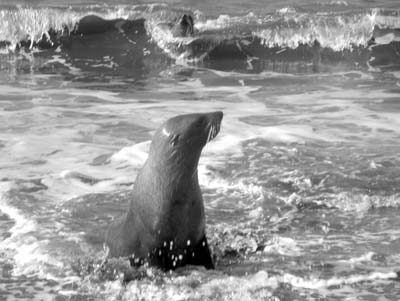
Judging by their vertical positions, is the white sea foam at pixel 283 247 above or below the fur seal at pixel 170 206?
below

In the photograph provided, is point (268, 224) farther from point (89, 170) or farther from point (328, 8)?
point (328, 8)

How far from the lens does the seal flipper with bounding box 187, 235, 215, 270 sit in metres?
5.53

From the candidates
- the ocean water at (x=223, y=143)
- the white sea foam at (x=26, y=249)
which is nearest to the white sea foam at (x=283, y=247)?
the ocean water at (x=223, y=143)

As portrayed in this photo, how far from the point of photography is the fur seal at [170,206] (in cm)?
546

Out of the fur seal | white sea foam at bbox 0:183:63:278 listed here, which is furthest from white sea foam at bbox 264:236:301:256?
white sea foam at bbox 0:183:63:278

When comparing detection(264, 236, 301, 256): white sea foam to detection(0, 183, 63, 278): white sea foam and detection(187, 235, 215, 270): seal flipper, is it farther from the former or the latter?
detection(0, 183, 63, 278): white sea foam

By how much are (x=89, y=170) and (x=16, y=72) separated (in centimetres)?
638

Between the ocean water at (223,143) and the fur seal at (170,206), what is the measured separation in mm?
106

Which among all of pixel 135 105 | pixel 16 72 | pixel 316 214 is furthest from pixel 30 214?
pixel 16 72

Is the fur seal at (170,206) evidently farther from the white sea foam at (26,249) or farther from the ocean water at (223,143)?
the white sea foam at (26,249)

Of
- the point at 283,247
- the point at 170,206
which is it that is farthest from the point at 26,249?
the point at 283,247

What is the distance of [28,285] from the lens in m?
5.56

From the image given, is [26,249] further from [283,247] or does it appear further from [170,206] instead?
[283,247]

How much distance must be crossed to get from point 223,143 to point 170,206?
3.54m
